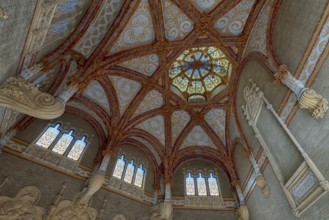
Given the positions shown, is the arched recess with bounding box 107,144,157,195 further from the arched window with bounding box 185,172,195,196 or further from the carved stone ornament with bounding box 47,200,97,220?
the carved stone ornament with bounding box 47,200,97,220

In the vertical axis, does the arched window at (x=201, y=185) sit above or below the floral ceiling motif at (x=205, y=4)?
below

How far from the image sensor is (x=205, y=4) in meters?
11.1

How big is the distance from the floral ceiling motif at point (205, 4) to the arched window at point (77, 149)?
36.2ft

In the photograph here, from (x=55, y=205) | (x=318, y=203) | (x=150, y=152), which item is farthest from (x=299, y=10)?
(x=55, y=205)

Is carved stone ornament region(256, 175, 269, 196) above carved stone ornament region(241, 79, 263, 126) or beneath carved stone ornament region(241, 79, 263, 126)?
beneath

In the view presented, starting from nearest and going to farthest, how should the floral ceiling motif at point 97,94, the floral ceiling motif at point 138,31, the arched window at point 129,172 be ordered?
the floral ceiling motif at point 138,31, the arched window at point 129,172, the floral ceiling motif at point 97,94

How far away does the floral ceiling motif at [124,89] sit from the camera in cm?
1329

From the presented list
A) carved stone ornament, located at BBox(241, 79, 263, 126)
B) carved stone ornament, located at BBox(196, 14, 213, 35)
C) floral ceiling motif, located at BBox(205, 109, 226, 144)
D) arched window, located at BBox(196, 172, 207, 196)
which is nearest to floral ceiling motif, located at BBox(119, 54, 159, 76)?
carved stone ornament, located at BBox(196, 14, 213, 35)

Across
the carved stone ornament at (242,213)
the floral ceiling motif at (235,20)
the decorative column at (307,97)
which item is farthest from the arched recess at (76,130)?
the decorative column at (307,97)

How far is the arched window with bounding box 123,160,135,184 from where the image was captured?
12586 millimetres

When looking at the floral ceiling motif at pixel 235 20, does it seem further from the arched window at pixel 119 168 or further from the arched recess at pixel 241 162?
the arched window at pixel 119 168

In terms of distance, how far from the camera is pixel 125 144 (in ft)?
47.6

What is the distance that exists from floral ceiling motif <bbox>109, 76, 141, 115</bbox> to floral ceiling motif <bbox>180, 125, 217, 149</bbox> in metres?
5.56

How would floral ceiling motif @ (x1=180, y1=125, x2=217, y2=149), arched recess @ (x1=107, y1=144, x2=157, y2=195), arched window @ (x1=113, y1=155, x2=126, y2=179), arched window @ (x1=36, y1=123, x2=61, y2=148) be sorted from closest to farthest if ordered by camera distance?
arched window @ (x1=36, y1=123, x2=61, y2=148) → arched window @ (x1=113, y1=155, x2=126, y2=179) → arched recess @ (x1=107, y1=144, x2=157, y2=195) → floral ceiling motif @ (x1=180, y1=125, x2=217, y2=149)
